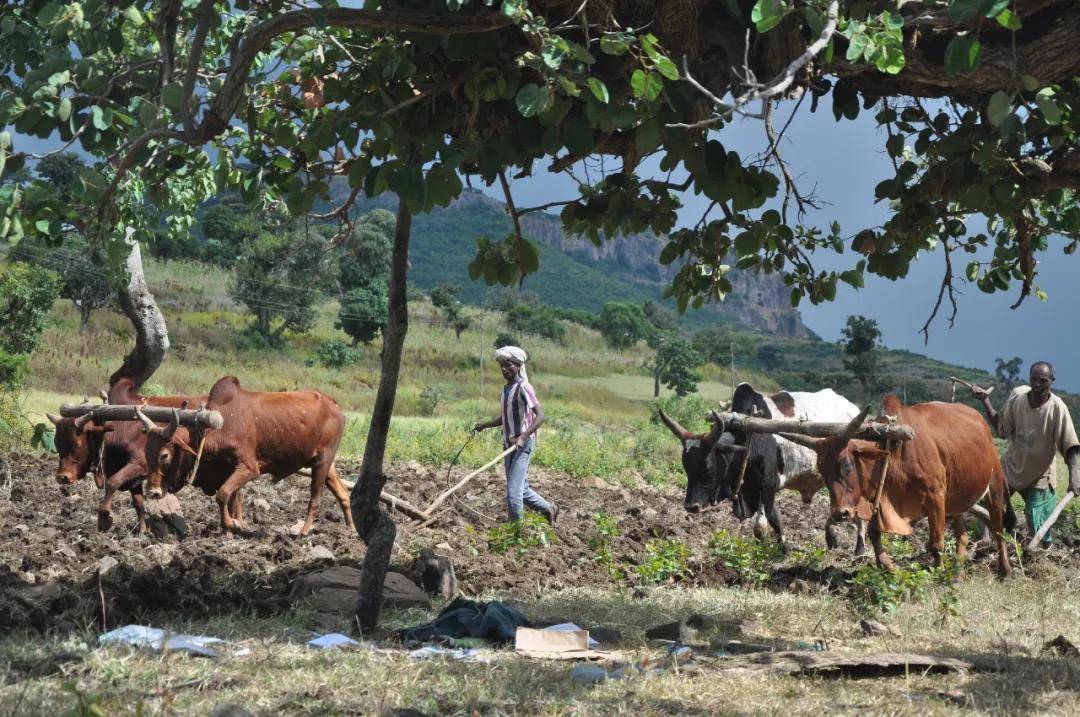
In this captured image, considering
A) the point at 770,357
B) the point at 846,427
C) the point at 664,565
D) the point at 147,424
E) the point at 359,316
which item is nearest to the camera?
the point at 846,427

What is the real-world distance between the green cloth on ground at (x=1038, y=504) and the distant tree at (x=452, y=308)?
185 ft

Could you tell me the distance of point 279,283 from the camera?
5706 centimetres

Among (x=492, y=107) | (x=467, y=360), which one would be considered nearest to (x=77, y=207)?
(x=492, y=107)

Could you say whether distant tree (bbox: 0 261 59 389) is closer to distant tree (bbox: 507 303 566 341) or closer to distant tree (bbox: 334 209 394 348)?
distant tree (bbox: 334 209 394 348)

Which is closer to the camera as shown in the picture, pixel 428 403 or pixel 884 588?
pixel 884 588

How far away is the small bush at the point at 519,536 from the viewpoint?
356 inches

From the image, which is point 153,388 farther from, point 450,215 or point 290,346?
point 450,215

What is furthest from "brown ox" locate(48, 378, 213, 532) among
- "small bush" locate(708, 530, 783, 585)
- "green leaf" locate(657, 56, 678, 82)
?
"green leaf" locate(657, 56, 678, 82)

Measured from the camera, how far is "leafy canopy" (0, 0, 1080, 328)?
178 inches

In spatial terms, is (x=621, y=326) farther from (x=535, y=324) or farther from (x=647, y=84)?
(x=647, y=84)

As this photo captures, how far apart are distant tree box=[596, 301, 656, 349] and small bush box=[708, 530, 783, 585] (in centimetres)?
7389

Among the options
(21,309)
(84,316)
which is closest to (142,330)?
(21,309)

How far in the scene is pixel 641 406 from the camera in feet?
173

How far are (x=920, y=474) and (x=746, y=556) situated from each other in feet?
4.91
